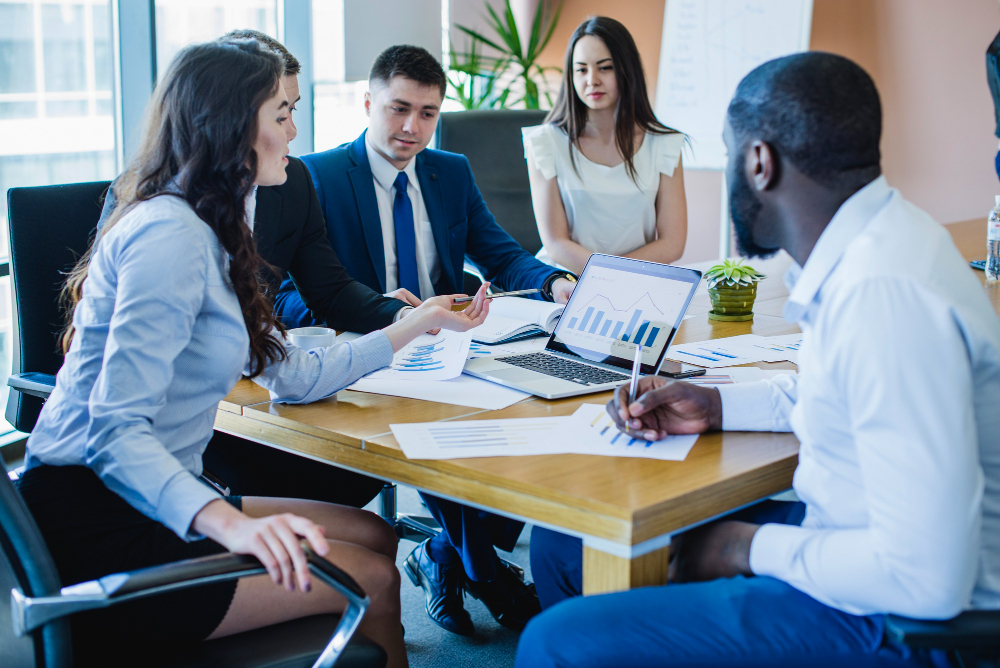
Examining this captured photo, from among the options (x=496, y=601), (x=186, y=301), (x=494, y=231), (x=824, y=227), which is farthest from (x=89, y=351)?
(x=494, y=231)

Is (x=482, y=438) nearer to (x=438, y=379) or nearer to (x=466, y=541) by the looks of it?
(x=438, y=379)

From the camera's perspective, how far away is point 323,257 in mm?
2176

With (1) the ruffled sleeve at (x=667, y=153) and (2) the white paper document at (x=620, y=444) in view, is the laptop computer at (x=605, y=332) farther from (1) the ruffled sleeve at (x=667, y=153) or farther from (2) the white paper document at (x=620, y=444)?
(1) the ruffled sleeve at (x=667, y=153)

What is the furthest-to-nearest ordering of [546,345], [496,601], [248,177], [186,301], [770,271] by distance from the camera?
[770,271] < [496,601] < [546,345] < [248,177] < [186,301]

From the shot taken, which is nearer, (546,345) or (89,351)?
(89,351)

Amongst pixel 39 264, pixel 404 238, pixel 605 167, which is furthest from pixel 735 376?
pixel 605 167

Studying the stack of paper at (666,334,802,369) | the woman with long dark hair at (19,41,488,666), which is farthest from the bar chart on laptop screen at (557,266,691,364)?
the woman with long dark hair at (19,41,488,666)

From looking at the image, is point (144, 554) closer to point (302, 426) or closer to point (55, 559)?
point (55, 559)

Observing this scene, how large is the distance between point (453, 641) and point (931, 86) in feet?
11.8

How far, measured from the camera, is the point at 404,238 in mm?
2488

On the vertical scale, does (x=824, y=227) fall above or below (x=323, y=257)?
above

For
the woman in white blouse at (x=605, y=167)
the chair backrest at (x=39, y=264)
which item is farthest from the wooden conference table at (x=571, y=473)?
the woman in white blouse at (x=605, y=167)

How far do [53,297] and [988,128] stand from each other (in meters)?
3.98

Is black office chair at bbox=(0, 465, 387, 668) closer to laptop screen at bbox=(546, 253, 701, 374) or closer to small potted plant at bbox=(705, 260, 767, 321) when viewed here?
laptop screen at bbox=(546, 253, 701, 374)
